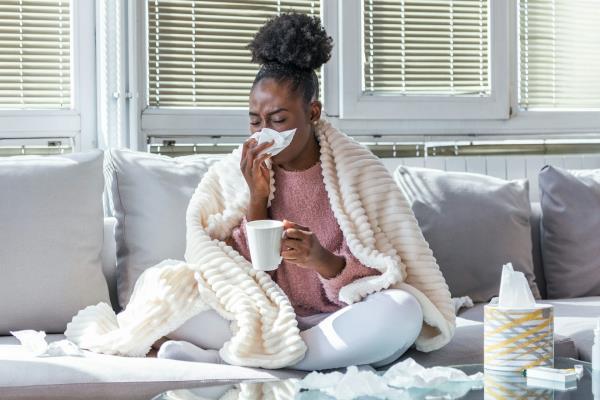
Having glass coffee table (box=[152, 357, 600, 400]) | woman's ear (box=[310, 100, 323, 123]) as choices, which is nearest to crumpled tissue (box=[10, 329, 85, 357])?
glass coffee table (box=[152, 357, 600, 400])

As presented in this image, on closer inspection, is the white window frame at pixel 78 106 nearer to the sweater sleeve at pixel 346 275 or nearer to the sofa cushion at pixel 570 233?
the sweater sleeve at pixel 346 275

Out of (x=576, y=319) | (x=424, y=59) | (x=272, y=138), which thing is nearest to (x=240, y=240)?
(x=272, y=138)

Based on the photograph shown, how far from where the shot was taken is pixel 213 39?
10.7 feet

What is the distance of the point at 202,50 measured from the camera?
3.24 meters

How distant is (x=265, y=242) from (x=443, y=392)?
0.47m

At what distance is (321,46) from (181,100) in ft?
3.02

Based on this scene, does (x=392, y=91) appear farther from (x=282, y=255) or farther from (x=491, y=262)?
(x=282, y=255)

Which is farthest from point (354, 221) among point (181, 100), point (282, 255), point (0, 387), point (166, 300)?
point (181, 100)

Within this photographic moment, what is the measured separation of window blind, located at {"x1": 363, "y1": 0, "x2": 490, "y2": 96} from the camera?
11.4 feet

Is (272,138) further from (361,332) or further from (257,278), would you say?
(361,332)

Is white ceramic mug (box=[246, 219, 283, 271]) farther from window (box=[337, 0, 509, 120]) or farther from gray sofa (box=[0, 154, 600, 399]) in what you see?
window (box=[337, 0, 509, 120])

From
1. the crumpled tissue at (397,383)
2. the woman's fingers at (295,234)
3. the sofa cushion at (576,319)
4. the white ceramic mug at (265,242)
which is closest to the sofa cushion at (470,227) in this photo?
the sofa cushion at (576,319)

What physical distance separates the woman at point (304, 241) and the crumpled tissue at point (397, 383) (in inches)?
14.6

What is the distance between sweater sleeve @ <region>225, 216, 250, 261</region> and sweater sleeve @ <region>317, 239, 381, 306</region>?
0.19 metres
